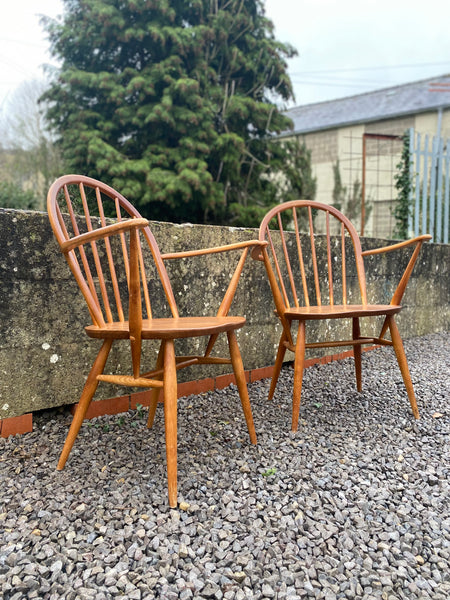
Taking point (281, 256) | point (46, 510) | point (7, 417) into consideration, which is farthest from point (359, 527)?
point (281, 256)

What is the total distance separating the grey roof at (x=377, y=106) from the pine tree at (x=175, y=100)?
8.45 feet

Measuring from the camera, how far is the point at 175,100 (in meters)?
8.20

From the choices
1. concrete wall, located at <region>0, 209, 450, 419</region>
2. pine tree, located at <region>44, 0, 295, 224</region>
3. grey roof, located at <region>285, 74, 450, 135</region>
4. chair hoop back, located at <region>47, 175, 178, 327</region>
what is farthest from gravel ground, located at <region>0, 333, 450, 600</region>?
grey roof, located at <region>285, 74, 450, 135</region>

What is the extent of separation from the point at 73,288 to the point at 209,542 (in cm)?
105

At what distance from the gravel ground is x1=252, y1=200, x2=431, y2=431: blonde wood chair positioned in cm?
26

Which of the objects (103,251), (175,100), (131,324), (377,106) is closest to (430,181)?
(103,251)

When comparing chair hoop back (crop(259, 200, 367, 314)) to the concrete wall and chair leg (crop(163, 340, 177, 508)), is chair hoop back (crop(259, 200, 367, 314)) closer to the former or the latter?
the concrete wall

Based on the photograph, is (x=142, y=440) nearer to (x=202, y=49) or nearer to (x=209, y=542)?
(x=209, y=542)

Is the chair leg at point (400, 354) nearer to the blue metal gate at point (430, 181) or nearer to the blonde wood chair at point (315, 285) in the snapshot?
the blonde wood chair at point (315, 285)

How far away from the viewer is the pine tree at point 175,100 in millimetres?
7645

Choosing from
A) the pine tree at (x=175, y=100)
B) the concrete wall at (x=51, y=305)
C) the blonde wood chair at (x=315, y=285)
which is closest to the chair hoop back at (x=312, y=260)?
the blonde wood chair at (x=315, y=285)

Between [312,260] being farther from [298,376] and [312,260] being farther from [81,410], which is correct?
[81,410]

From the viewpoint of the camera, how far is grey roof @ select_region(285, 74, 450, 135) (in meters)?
11.9

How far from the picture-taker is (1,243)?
151 centimetres
